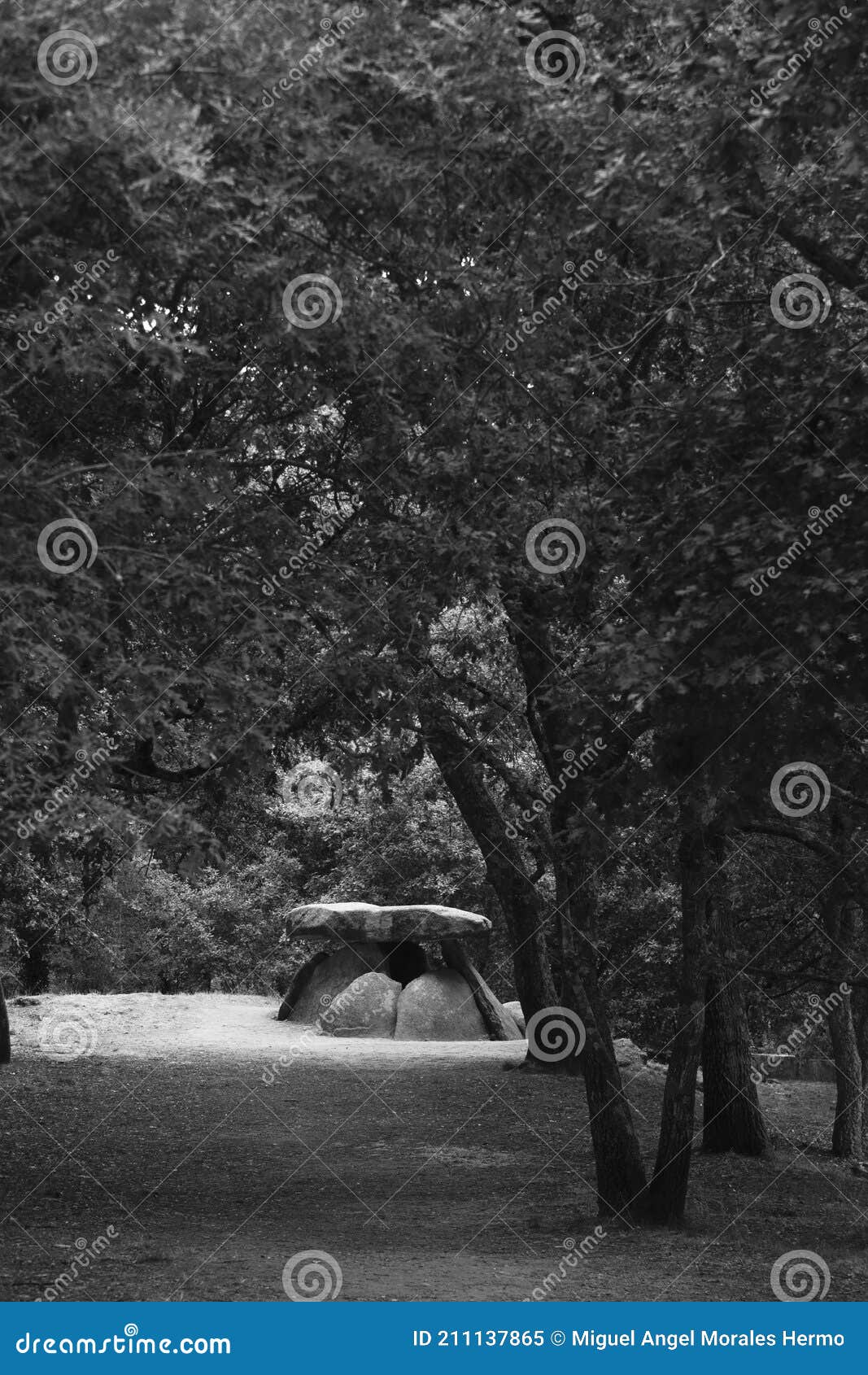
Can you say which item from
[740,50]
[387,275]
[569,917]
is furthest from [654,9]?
[569,917]

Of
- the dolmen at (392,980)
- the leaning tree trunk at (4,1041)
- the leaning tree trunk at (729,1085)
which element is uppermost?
the leaning tree trunk at (729,1085)

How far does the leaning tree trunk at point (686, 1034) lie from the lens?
399 inches

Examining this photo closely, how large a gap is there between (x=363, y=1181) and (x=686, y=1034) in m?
3.94

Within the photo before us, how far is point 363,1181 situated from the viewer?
41.2 feet

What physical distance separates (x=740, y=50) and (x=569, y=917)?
599 cm

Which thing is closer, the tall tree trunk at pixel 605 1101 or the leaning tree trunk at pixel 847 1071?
the tall tree trunk at pixel 605 1101

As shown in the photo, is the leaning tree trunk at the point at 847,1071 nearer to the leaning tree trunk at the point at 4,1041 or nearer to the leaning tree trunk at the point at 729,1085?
the leaning tree trunk at the point at 729,1085

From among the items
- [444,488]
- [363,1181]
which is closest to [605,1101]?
[363,1181]

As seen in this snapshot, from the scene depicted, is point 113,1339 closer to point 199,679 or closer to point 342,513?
point 199,679

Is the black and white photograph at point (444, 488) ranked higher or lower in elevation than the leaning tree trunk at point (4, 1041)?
higher

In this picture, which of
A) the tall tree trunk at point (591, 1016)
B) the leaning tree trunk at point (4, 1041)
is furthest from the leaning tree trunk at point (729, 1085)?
the leaning tree trunk at point (4, 1041)

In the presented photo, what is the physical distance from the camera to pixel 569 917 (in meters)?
10.7

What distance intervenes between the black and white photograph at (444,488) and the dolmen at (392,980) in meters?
10.6

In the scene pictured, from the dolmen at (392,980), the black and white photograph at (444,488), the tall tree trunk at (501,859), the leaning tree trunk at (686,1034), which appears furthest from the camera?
the dolmen at (392,980)
